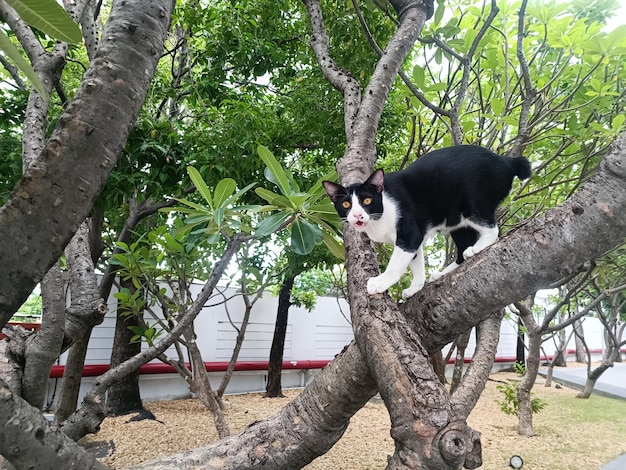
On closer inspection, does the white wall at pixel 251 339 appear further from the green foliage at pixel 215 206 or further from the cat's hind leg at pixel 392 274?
the cat's hind leg at pixel 392 274

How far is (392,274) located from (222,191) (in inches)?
22.4

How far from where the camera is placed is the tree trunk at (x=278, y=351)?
5.02 meters

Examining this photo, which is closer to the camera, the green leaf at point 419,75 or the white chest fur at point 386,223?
the white chest fur at point 386,223

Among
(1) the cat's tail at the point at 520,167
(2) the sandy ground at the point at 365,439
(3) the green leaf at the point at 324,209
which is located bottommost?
(2) the sandy ground at the point at 365,439

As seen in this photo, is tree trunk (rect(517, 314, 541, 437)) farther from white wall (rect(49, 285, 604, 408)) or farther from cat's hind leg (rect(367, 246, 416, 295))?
white wall (rect(49, 285, 604, 408))

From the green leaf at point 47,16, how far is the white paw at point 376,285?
70cm

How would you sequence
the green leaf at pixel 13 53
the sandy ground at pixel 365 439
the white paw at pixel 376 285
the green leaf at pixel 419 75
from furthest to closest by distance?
1. the sandy ground at pixel 365 439
2. the green leaf at pixel 419 75
3. the white paw at pixel 376 285
4. the green leaf at pixel 13 53

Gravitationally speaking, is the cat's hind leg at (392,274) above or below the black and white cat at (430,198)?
below

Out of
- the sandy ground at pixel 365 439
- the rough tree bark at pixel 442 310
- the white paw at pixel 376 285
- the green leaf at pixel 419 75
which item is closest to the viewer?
the rough tree bark at pixel 442 310

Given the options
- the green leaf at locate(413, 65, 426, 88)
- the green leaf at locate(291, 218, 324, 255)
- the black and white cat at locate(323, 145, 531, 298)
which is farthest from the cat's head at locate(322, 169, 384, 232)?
the green leaf at locate(413, 65, 426, 88)

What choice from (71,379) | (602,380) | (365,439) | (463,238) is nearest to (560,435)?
(365,439)

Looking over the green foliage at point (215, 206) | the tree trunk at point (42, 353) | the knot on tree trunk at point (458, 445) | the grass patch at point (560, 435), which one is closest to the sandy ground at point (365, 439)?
the grass patch at point (560, 435)

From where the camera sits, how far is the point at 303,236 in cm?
120

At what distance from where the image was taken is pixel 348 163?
1.40 metres
